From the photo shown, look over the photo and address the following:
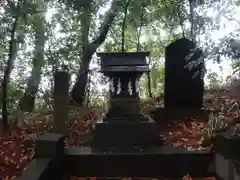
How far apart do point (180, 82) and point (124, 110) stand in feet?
7.81

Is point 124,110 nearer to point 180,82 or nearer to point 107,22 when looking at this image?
point 180,82

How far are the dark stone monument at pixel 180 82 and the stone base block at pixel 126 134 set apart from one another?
2294 millimetres

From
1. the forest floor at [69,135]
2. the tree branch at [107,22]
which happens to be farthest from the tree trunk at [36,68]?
the tree branch at [107,22]

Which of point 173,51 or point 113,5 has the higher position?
point 113,5

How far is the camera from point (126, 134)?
710 centimetres

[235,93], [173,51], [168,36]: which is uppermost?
[168,36]

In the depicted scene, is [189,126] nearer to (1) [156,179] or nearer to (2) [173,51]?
(2) [173,51]

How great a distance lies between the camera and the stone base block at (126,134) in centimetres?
702

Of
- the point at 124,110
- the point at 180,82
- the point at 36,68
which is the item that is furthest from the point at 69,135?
the point at 36,68

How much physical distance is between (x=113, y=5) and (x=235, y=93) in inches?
354

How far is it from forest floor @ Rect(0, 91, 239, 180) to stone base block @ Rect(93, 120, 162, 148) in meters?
0.45

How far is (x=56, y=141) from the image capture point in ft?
16.7

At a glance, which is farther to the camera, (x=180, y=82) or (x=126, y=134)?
(x=180, y=82)

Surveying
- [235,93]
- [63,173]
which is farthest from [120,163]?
[235,93]
